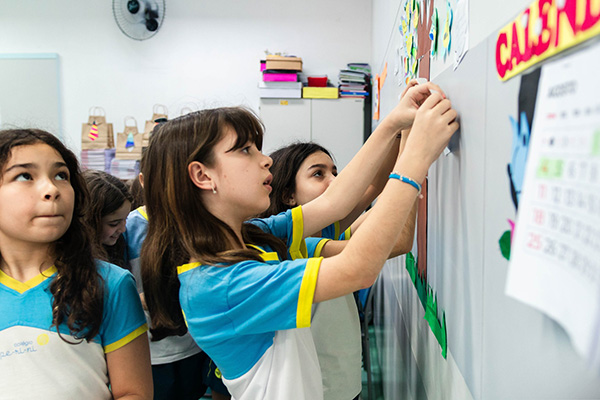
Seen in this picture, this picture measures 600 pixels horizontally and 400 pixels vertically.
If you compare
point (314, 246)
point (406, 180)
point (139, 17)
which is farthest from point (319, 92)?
point (406, 180)

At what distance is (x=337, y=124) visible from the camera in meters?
4.12

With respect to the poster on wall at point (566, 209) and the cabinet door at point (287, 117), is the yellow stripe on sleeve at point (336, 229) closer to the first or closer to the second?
the poster on wall at point (566, 209)

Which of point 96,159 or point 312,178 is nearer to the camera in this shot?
point 312,178

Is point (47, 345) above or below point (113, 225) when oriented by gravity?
below

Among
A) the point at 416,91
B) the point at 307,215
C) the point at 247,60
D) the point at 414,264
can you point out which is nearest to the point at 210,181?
the point at 307,215

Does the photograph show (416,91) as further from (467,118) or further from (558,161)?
(558,161)

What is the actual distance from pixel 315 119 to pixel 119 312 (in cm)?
327

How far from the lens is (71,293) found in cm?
101

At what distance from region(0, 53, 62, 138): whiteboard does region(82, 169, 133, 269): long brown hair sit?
11.3 ft

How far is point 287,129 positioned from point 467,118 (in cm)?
346

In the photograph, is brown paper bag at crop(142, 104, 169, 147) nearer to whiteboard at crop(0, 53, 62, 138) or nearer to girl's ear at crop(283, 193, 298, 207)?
whiteboard at crop(0, 53, 62, 138)

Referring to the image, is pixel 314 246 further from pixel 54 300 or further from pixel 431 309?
pixel 54 300

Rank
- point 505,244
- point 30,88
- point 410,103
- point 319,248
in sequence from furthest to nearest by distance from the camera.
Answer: point 30,88 < point 319,248 < point 410,103 < point 505,244

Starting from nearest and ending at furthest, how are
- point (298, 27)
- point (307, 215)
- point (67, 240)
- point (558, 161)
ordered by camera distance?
1. point (558, 161)
2. point (67, 240)
3. point (307, 215)
4. point (298, 27)
